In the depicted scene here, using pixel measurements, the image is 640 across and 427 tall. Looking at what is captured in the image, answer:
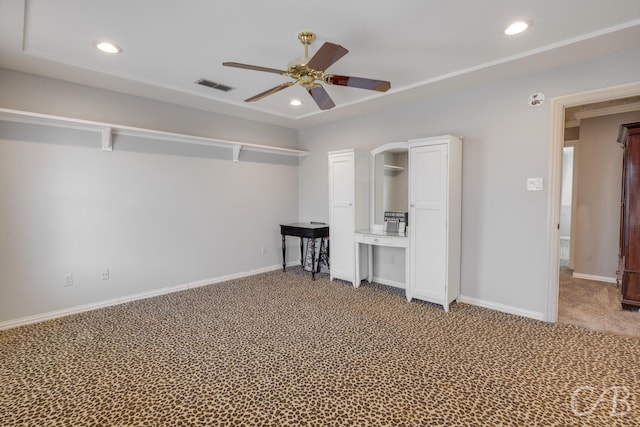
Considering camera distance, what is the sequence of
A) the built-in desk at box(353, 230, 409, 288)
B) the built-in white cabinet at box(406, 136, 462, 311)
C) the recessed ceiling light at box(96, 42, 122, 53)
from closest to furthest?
1. the recessed ceiling light at box(96, 42, 122, 53)
2. the built-in white cabinet at box(406, 136, 462, 311)
3. the built-in desk at box(353, 230, 409, 288)

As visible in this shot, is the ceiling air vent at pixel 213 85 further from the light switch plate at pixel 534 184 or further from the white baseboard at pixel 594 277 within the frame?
the white baseboard at pixel 594 277

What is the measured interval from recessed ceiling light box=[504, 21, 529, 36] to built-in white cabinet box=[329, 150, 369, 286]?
2161mm

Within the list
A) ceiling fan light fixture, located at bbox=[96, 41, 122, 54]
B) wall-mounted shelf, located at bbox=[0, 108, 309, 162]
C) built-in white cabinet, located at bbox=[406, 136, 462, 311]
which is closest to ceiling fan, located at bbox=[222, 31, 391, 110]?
ceiling fan light fixture, located at bbox=[96, 41, 122, 54]

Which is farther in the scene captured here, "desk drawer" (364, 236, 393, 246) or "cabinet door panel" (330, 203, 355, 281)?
"cabinet door panel" (330, 203, 355, 281)

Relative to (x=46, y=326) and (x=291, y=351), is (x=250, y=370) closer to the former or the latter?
(x=291, y=351)

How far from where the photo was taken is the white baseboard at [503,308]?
3.12 meters

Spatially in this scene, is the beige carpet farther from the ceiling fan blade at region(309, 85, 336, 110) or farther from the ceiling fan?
the ceiling fan blade at region(309, 85, 336, 110)

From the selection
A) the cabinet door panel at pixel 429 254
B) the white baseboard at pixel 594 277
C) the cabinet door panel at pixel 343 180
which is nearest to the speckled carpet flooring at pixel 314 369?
the cabinet door panel at pixel 429 254

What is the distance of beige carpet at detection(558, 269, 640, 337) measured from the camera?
293cm

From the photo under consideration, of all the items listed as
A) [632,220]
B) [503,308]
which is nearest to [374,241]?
[503,308]

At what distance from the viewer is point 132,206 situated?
12.2ft

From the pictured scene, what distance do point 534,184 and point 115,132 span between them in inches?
177

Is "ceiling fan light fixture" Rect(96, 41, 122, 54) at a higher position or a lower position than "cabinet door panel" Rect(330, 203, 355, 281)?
higher

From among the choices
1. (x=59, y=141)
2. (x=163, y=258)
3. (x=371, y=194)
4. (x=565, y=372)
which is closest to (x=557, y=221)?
Answer: (x=565, y=372)
